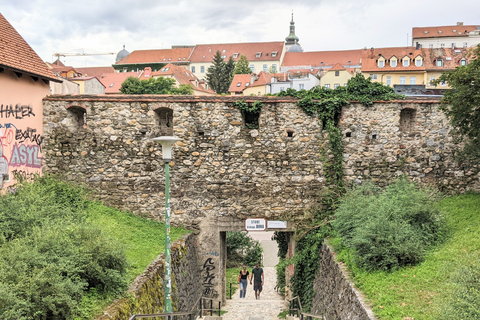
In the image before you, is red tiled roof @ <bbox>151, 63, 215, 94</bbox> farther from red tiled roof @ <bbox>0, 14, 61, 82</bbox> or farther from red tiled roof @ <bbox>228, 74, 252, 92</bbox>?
red tiled roof @ <bbox>0, 14, 61, 82</bbox>

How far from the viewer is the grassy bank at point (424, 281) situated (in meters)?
5.93

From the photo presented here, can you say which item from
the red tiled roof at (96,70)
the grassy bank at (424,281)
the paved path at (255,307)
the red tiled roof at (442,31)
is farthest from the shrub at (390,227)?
the red tiled roof at (96,70)

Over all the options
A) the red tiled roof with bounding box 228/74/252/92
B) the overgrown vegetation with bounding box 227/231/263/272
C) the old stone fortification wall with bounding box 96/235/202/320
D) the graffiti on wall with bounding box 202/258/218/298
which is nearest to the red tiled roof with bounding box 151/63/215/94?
the red tiled roof with bounding box 228/74/252/92

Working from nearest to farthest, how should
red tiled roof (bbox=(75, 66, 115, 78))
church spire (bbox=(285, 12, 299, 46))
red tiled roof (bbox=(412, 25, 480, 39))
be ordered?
red tiled roof (bbox=(412, 25, 480, 39))
red tiled roof (bbox=(75, 66, 115, 78))
church spire (bbox=(285, 12, 299, 46))

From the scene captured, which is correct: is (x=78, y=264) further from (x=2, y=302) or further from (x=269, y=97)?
(x=269, y=97)

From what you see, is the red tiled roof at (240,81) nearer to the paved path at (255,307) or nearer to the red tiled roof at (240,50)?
the red tiled roof at (240,50)

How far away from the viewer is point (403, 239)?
7.83 meters

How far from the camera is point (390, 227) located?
7.97 m

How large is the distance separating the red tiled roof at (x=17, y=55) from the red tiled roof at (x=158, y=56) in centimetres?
8522

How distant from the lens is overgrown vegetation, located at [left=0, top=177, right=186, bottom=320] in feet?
17.6

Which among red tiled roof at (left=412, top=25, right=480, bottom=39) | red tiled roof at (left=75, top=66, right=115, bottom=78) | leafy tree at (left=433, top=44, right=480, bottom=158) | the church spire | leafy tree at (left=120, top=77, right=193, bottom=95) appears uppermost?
the church spire

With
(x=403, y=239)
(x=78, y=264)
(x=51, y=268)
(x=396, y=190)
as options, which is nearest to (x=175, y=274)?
(x=78, y=264)

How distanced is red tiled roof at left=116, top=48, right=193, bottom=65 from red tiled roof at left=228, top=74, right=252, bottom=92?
3372 cm

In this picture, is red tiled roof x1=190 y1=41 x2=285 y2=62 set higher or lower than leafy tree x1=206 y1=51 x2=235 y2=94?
higher
